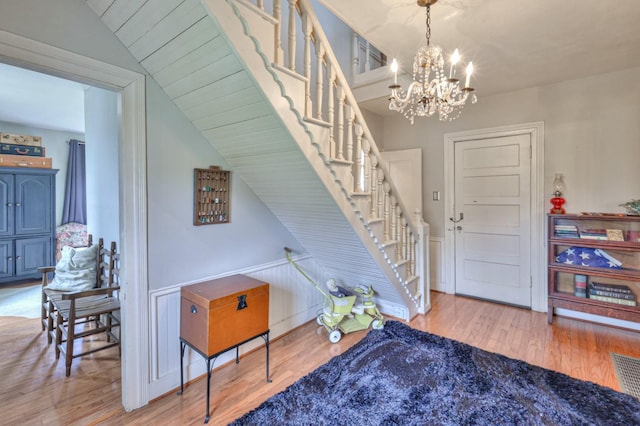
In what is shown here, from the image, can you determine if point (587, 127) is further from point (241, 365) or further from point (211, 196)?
point (241, 365)

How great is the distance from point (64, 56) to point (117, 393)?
2.07 metres

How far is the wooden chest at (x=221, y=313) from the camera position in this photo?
183 centimetres

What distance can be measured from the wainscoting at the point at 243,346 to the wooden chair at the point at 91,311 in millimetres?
739

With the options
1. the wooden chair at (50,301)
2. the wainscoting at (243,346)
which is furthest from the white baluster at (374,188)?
the wooden chair at (50,301)

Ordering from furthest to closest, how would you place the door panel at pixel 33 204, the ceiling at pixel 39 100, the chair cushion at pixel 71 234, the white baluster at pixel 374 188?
the chair cushion at pixel 71 234 → the door panel at pixel 33 204 → the ceiling at pixel 39 100 → the white baluster at pixel 374 188

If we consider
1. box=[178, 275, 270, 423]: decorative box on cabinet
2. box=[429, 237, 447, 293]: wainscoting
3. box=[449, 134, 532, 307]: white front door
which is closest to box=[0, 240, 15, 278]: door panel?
box=[178, 275, 270, 423]: decorative box on cabinet

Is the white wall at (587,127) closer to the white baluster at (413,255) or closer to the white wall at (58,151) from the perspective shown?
the white baluster at (413,255)

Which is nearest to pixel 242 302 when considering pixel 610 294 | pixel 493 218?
pixel 493 218

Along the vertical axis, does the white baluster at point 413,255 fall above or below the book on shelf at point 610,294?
above

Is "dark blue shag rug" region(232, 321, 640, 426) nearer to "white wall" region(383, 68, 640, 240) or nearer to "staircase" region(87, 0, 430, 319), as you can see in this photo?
"staircase" region(87, 0, 430, 319)

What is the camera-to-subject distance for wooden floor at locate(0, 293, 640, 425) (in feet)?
6.10

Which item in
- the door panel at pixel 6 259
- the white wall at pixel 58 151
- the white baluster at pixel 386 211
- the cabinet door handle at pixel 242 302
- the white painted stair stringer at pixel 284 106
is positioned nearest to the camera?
the white painted stair stringer at pixel 284 106

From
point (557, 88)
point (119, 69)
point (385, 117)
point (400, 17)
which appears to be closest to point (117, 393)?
point (119, 69)

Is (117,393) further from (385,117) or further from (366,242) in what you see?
(385,117)
